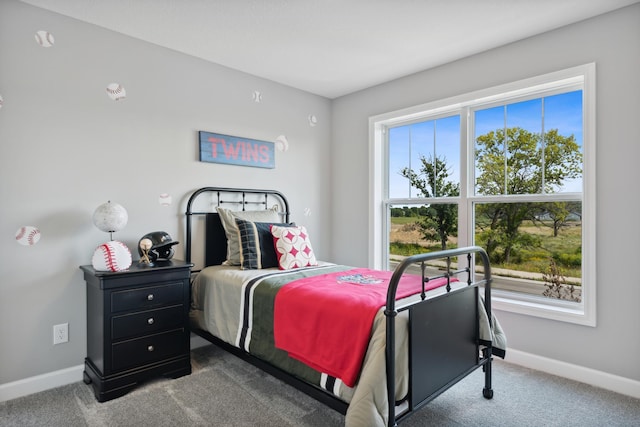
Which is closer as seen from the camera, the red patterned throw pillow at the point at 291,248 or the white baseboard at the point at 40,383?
the white baseboard at the point at 40,383

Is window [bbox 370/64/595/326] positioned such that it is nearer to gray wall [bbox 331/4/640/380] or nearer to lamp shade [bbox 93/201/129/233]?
gray wall [bbox 331/4/640/380]

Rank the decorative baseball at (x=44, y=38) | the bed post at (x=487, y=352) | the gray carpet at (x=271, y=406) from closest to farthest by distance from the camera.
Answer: the gray carpet at (x=271, y=406) → the bed post at (x=487, y=352) → the decorative baseball at (x=44, y=38)

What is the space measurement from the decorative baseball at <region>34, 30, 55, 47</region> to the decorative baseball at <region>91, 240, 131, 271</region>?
136cm

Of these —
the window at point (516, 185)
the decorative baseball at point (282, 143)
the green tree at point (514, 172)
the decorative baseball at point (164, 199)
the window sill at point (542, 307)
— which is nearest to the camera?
the window sill at point (542, 307)

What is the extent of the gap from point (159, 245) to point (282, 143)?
5.38 feet

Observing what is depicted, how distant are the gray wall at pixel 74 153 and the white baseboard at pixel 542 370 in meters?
0.05

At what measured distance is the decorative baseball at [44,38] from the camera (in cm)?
234

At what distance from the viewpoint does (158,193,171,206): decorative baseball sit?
2869mm

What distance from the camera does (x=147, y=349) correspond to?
7.78 ft

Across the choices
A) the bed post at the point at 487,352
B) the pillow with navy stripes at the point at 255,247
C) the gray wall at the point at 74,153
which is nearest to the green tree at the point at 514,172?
the bed post at the point at 487,352

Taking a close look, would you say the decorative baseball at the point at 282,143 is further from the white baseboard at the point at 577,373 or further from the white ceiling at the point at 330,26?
the white baseboard at the point at 577,373

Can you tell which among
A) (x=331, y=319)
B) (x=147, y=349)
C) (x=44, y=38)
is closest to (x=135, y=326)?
(x=147, y=349)

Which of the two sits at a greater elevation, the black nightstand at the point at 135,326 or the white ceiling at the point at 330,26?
the white ceiling at the point at 330,26

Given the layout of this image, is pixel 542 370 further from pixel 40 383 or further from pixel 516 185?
pixel 40 383
